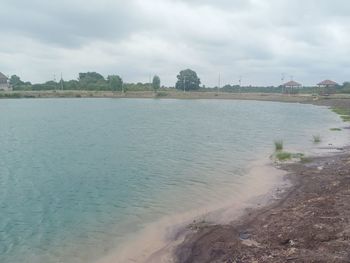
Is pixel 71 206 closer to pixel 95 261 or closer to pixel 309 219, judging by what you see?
pixel 95 261

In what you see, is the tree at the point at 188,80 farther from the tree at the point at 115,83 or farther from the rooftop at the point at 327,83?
the rooftop at the point at 327,83

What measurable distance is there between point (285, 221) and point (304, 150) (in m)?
21.5

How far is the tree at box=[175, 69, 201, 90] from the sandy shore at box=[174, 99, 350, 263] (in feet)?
532

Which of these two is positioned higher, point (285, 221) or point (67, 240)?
point (285, 221)

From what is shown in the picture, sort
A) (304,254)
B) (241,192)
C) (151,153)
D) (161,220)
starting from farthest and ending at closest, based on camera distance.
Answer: (151,153) → (241,192) → (161,220) → (304,254)

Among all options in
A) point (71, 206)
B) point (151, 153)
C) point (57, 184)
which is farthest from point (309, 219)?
point (151, 153)

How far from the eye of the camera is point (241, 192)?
20875 millimetres

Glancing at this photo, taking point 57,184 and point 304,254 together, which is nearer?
point 304,254

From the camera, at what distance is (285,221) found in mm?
14227

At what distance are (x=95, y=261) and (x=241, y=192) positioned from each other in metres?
10.3

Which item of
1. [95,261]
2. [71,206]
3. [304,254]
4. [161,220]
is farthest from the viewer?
[71,206]

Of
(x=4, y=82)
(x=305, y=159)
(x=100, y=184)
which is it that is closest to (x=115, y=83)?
(x=4, y=82)

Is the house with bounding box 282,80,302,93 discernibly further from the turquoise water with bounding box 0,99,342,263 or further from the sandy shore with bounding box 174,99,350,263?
the sandy shore with bounding box 174,99,350,263

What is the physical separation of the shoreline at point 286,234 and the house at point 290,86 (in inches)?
6255
